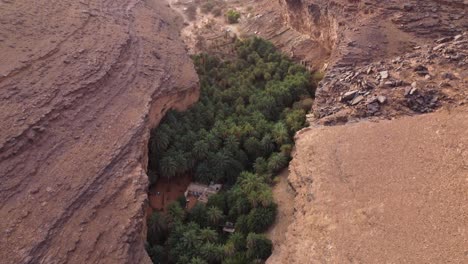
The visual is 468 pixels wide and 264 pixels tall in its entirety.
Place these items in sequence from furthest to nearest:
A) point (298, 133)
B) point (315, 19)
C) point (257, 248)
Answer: point (315, 19) < point (298, 133) < point (257, 248)

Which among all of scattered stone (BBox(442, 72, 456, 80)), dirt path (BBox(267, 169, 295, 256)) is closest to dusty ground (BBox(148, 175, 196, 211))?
dirt path (BBox(267, 169, 295, 256))

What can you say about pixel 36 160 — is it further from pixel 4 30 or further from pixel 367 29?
pixel 367 29

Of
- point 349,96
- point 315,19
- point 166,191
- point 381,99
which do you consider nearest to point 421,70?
point 381,99

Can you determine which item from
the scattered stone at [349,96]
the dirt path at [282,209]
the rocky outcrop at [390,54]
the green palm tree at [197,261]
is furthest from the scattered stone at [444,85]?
the green palm tree at [197,261]

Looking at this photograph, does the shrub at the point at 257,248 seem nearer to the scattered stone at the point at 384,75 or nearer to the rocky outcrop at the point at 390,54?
the rocky outcrop at the point at 390,54

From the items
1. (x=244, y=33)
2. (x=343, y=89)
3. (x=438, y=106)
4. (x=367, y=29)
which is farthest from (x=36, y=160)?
(x=244, y=33)

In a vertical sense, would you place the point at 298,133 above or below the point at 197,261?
above

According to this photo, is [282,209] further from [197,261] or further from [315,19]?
[315,19]
